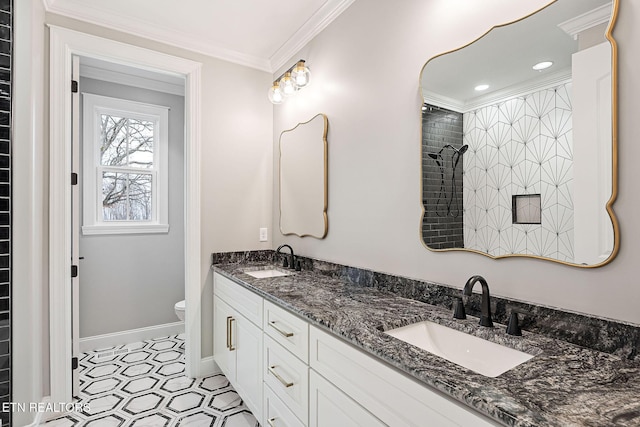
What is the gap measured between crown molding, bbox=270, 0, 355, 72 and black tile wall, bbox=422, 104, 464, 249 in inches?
40.9

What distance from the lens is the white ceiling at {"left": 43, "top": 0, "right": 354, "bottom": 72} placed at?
7.04ft

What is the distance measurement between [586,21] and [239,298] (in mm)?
2039

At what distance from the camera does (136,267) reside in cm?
328

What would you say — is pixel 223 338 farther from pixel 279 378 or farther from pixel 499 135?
pixel 499 135

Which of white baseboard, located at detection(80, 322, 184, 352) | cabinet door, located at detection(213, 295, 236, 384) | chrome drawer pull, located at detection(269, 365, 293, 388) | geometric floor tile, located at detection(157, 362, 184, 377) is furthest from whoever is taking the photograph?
white baseboard, located at detection(80, 322, 184, 352)

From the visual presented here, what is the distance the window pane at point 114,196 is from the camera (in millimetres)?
3201

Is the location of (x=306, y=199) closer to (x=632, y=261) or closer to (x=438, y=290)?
(x=438, y=290)

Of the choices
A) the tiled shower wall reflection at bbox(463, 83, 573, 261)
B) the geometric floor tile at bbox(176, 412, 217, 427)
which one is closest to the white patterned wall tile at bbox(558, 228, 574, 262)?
the tiled shower wall reflection at bbox(463, 83, 573, 261)

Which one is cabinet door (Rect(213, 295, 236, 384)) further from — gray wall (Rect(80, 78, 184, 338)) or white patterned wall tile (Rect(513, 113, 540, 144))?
white patterned wall tile (Rect(513, 113, 540, 144))

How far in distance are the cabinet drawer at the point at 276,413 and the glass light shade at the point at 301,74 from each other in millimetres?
1893

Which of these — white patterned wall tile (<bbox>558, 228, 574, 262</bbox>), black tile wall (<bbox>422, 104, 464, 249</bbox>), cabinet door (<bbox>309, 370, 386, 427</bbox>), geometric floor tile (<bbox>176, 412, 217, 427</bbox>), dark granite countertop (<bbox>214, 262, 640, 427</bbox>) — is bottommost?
geometric floor tile (<bbox>176, 412, 217, 427</bbox>)

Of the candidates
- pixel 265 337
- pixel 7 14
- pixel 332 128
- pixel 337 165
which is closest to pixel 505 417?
pixel 265 337

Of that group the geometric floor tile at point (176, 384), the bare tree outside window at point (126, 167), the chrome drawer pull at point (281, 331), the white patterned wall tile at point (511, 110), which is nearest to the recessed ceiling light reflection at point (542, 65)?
the white patterned wall tile at point (511, 110)

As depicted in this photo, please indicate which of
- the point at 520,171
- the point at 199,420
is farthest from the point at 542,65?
the point at 199,420
